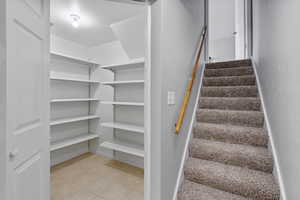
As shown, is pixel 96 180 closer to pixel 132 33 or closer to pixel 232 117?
pixel 232 117

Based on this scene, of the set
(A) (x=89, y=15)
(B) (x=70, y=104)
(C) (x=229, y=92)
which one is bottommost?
→ (B) (x=70, y=104)

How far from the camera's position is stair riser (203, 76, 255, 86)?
7.64 feet

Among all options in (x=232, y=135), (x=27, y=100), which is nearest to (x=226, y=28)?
(x=232, y=135)

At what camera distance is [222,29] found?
15.5ft

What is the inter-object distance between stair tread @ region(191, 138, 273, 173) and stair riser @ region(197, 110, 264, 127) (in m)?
0.35

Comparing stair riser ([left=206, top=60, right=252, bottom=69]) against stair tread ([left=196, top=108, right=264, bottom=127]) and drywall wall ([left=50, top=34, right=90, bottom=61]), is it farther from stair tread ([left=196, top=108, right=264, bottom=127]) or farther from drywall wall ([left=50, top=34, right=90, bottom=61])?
drywall wall ([left=50, top=34, right=90, bottom=61])

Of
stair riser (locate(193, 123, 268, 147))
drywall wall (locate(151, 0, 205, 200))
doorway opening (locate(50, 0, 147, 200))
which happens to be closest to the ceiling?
doorway opening (locate(50, 0, 147, 200))

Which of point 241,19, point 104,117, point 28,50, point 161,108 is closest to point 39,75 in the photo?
point 28,50

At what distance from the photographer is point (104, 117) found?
3.16 metres

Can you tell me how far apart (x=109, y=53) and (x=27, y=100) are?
245cm

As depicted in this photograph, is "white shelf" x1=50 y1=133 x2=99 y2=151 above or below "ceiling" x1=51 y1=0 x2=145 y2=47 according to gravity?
below

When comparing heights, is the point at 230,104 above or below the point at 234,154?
above

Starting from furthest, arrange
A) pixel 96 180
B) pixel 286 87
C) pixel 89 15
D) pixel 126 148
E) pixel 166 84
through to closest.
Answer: pixel 126 148 → pixel 96 180 → pixel 89 15 → pixel 166 84 → pixel 286 87

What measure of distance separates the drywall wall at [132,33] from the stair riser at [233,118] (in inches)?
58.3
